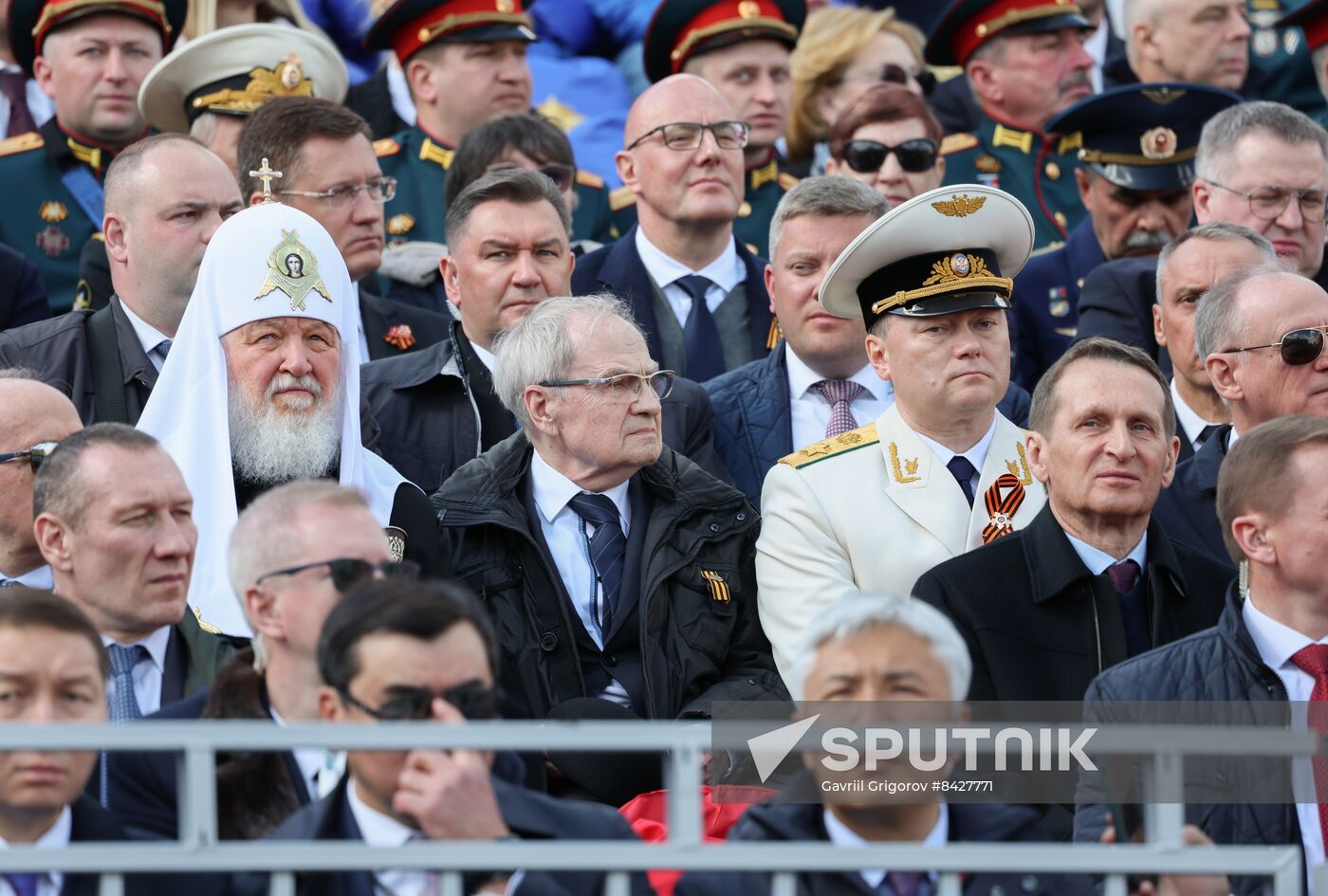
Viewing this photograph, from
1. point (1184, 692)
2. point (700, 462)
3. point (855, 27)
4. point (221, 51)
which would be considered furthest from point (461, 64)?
point (1184, 692)

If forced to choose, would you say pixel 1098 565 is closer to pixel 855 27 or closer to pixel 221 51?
pixel 221 51

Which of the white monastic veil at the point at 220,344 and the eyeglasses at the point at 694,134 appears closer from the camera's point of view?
the white monastic veil at the point at 220,344

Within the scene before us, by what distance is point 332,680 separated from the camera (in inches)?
179

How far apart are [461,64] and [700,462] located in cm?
311

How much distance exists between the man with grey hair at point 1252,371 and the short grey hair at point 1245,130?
1288 millimetres

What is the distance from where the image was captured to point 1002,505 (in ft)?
21.5

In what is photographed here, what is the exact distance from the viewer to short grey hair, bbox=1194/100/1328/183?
27.1 ft

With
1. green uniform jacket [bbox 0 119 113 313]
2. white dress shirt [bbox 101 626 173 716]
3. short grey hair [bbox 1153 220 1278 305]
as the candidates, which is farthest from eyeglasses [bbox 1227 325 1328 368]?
green uniform jacket [bbox 0 119 113 313]

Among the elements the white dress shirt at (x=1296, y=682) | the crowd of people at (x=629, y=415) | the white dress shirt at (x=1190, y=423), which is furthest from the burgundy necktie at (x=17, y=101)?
the white dress shirt at (x=1296, y=682)

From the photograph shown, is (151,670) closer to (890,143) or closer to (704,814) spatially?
(704,814)

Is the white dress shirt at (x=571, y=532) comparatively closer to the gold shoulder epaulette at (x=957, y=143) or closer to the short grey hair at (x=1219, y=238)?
the short grey hair at (x=1219, y=238)

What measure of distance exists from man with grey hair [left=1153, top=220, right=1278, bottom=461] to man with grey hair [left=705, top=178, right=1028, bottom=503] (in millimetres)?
558

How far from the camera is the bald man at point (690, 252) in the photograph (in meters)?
8.39

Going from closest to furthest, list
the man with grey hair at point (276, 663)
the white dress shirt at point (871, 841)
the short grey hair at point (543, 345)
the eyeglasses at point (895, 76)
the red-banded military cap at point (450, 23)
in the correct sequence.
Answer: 1. the white dress shirt at point (871, 841)
2. the man with grey hair at point (276, 663)
3. the short grey hair at point (543, 345)
4. the red-banded military cap at point (450, 23)
5. the eyeglasses at point (895, 76)
